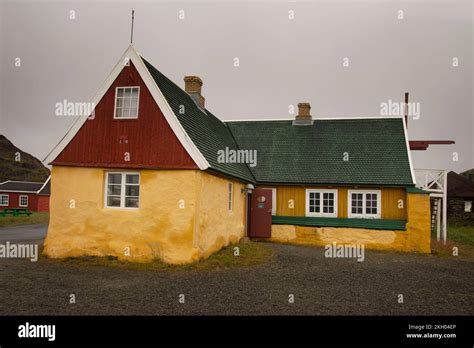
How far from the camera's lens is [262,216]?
18.2 meters

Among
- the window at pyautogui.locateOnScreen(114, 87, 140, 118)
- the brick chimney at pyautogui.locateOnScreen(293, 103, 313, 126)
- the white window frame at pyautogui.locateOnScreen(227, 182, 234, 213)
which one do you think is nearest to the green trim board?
the white window frame at pyautogui.locateOnScreen(227, 182, 234, 213)

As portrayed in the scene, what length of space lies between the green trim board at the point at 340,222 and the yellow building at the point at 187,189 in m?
0.05

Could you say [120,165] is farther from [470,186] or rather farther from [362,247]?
[470,186]

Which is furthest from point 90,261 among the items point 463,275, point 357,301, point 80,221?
point 463,275

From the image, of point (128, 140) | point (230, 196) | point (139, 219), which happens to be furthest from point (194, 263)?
point (128, 140)

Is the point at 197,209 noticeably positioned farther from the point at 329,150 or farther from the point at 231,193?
the point at 329,150

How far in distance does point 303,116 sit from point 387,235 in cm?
889

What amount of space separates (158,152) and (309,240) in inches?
362

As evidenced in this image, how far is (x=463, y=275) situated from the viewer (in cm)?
1172

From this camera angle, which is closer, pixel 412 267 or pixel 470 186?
pixel 412 267

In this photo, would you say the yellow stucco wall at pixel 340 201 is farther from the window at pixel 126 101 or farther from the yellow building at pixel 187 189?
the window at pixel 126 101

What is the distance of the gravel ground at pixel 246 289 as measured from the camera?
748 cm

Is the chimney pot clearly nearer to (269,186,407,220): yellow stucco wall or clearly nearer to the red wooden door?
(269,186,407,220): yellow stucco wall

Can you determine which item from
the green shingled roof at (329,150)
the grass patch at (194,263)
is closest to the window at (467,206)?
the green shingled roof at (329,150)
